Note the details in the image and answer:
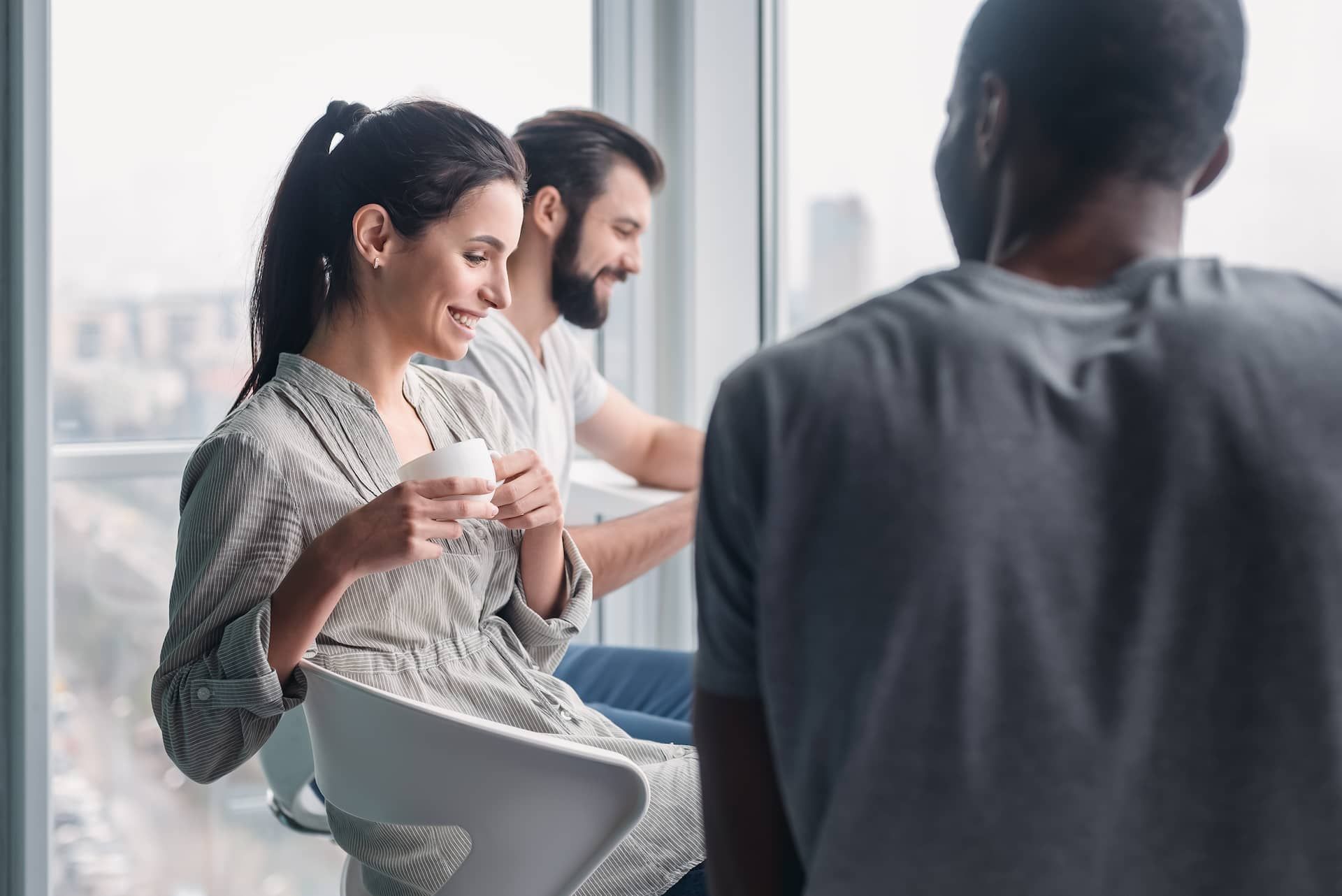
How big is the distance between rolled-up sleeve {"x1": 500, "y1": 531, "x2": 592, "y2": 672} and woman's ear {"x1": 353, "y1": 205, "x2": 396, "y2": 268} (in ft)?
1.36

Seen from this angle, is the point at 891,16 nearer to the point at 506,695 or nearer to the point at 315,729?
the point at 506,695

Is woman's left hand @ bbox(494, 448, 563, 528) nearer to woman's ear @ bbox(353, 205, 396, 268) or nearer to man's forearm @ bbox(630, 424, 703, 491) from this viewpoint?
woman's ear @ bbox(353, 205, 396, 268)

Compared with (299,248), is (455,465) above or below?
below

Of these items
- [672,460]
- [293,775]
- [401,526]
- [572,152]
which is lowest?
[293,775]

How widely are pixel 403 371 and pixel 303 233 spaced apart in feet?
0.65

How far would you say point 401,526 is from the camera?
1102 millimetres

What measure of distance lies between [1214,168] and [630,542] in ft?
3.93

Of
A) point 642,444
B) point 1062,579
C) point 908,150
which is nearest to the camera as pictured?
point 1062,579

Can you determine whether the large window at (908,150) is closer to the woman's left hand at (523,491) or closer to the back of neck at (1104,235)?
the woman's left hand at (523,491)

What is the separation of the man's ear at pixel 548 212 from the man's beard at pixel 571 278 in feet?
0.04

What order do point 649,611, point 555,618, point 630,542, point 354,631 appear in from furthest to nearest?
point 649,611 → point 630,542 → point 555,618 → point 354,631

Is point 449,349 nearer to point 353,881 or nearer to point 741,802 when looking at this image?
point 353,881

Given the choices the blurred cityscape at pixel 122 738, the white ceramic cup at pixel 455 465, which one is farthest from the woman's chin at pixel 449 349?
the blurred cityscape at pixel 122 738

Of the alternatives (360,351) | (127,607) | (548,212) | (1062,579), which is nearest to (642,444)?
(548,212)
